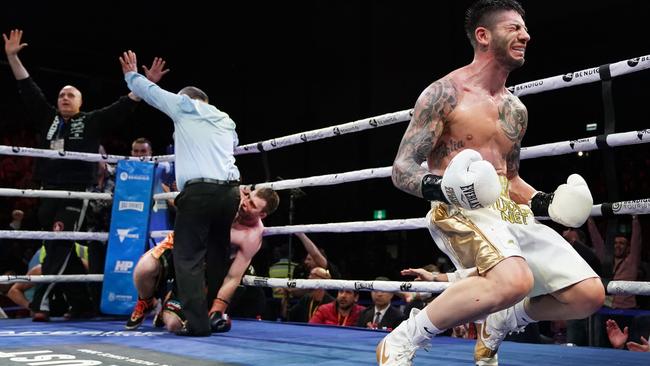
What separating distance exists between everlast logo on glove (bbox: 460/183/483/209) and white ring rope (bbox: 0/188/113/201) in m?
2.73

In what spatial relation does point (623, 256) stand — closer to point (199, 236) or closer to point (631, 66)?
point (631, 66)

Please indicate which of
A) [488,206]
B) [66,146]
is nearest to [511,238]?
[488,206]

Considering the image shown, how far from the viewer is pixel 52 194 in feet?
11.6

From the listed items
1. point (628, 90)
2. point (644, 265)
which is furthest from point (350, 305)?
point (628, 90)

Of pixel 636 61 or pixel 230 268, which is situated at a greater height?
pixel 636 61

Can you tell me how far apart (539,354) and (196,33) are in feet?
23.0

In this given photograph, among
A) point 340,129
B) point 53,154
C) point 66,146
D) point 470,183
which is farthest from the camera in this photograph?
point 66,146

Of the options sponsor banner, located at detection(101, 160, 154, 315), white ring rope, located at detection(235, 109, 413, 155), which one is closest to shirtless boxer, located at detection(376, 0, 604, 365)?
white ring rope, located at detection(235, 109, 413, 155)

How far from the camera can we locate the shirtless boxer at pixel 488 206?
5.23ft

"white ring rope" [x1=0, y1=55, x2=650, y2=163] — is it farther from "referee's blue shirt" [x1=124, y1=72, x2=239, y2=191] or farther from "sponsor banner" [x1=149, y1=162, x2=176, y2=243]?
"referee's blue shirt" [x1=124, y1=72, x2=239, y2=191]

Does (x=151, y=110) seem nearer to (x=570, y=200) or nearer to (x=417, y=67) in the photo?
(x=417, y=67)

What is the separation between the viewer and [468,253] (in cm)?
171

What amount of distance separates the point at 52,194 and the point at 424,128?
2542mm

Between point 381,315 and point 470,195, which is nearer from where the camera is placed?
point 470,195
